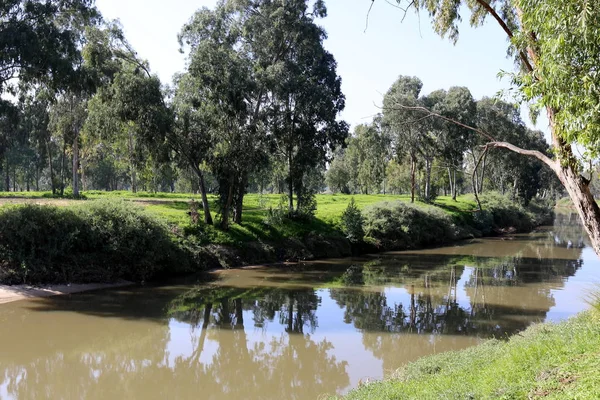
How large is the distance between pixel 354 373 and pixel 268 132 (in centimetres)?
2089

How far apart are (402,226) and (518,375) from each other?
2857 centimetres

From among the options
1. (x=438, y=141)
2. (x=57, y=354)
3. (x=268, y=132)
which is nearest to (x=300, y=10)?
(x=268, y=132)

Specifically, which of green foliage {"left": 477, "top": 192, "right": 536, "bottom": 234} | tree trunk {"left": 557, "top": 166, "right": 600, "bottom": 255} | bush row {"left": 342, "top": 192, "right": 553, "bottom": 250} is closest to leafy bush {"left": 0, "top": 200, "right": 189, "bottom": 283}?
bush row {"left": 342, "top": 192, "right": 553, "bottom": 250}

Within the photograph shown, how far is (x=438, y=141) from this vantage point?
168ft

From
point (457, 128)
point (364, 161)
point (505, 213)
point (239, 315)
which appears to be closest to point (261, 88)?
point (239, 315)

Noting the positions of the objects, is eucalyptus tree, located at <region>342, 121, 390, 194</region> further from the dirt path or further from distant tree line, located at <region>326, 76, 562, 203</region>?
the dirt path

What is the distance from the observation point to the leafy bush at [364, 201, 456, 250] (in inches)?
1329

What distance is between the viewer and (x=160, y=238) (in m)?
21.2

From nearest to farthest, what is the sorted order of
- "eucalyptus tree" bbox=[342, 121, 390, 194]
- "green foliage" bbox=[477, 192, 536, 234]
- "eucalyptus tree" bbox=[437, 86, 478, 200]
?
"eucalyptus tree" bbox=[437, 86, 478, 200]
"green foliage" bbox=[477, 192, 536, 234]
"eucalyptus tree" bbox=[342, 121, 390, 194]

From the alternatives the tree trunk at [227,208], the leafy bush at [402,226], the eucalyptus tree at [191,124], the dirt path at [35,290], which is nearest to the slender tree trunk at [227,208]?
the tree trunk at [227,208]

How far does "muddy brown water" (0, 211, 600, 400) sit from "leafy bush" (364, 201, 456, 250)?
29.1 feet

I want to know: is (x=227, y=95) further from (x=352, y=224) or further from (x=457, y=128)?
(x=457, y=128)

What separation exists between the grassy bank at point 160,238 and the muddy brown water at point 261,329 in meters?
1.66

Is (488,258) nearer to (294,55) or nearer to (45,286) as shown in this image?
(294,55)
